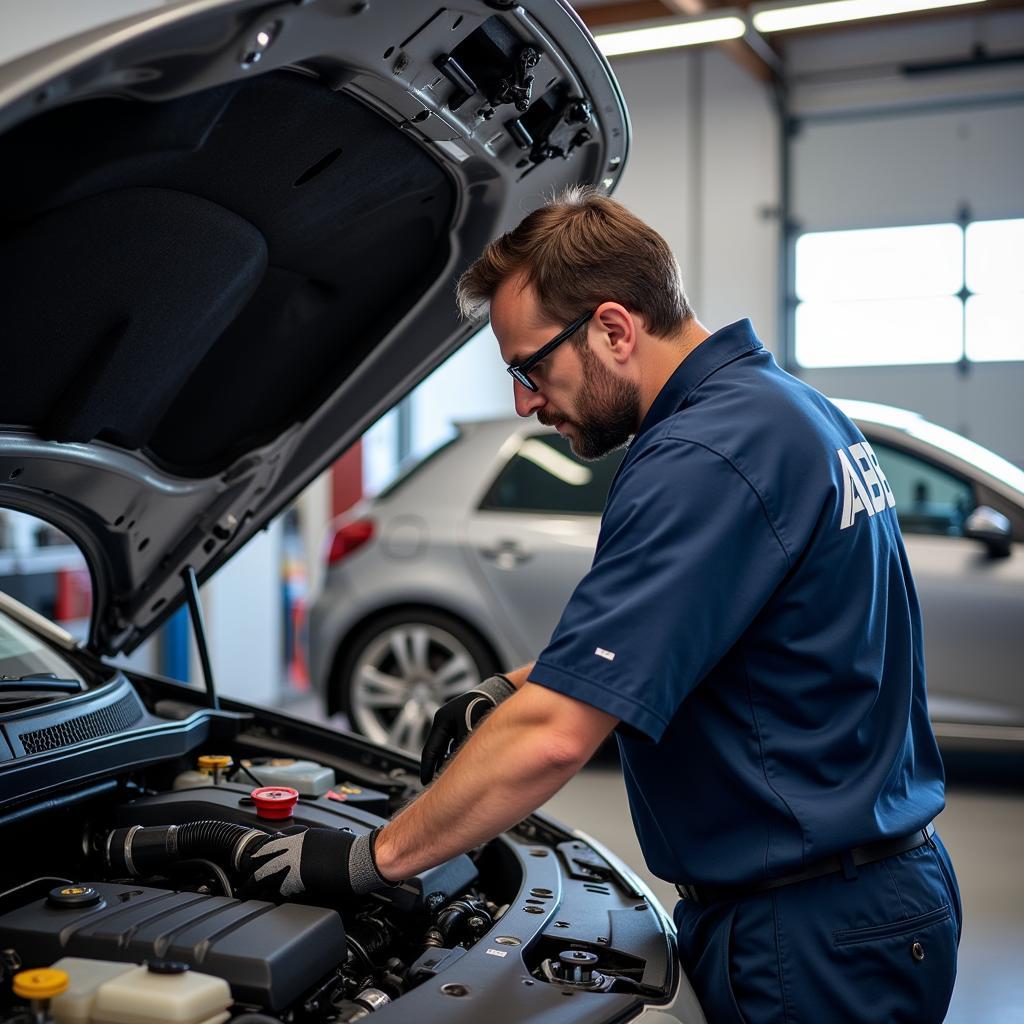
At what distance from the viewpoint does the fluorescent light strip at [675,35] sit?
295 inches

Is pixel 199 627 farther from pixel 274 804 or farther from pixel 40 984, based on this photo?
pixel 40 984

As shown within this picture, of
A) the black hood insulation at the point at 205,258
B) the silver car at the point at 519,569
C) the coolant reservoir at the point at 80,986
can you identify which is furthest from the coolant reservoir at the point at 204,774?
the silver car at the point at 519,569

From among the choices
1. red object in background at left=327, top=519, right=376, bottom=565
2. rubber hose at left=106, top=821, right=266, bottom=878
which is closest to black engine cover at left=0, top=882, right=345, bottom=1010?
rubber hose at left=106, top=821, right=266, bottom=878

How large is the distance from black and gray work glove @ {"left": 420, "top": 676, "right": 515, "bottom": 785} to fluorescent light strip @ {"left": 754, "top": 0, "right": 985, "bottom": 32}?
6.57m

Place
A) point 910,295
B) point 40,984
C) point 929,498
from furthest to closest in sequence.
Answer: point 910,295 → point 929,498 → point 40,984

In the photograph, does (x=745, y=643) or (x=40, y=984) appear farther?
(x=745, y=643)

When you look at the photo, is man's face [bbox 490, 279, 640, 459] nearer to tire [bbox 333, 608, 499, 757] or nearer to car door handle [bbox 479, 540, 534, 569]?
car door handle [bbox 479, 540, 534, 569]

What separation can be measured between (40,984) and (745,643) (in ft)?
2.63

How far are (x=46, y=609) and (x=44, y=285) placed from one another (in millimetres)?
3995

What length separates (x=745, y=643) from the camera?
4.45ft

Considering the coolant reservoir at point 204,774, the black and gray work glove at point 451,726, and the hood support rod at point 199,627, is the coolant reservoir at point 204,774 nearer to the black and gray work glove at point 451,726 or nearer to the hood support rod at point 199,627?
the hood support rod at point 199,627

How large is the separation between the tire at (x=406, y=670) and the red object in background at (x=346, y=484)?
10.6 ft

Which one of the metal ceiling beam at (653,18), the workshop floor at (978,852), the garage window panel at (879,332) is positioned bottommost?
the workshop floor at (978,852)

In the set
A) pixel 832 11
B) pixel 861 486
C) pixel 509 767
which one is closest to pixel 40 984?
pixel 509 767
